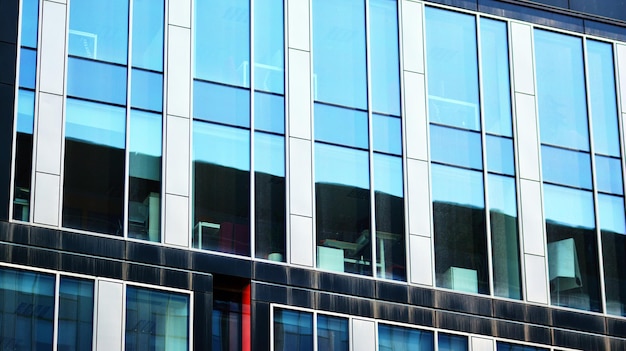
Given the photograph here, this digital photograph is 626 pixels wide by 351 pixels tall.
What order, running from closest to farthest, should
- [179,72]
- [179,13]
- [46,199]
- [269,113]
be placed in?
[46,199] → [179,72] → [179,13] → [269,113]

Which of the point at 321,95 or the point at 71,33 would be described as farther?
the point at 321,95

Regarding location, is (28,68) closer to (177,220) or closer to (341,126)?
(177,220)

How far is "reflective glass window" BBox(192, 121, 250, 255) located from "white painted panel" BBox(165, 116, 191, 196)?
0.78 ft

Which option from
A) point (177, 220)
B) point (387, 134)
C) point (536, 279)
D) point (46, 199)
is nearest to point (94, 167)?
point (46, 199)

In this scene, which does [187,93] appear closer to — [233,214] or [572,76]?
[233,214]

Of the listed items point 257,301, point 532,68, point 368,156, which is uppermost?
point 532,68

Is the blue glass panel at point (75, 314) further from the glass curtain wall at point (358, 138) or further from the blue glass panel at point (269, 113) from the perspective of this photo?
the blue glass panel at point (269, 113)

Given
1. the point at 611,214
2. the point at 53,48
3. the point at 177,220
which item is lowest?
the point at 177,220

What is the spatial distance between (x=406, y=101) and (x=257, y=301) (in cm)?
710

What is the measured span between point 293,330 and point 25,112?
7.96 metres

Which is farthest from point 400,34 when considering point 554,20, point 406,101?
point 554,20

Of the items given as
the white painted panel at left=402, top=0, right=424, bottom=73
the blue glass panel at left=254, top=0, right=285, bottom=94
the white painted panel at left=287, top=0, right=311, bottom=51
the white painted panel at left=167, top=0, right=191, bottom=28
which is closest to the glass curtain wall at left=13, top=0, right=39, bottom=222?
the white painted panel at left=167, top=0, right=191, bottom=28

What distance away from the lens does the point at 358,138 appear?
124 feet

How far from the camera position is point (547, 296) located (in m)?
38.7
